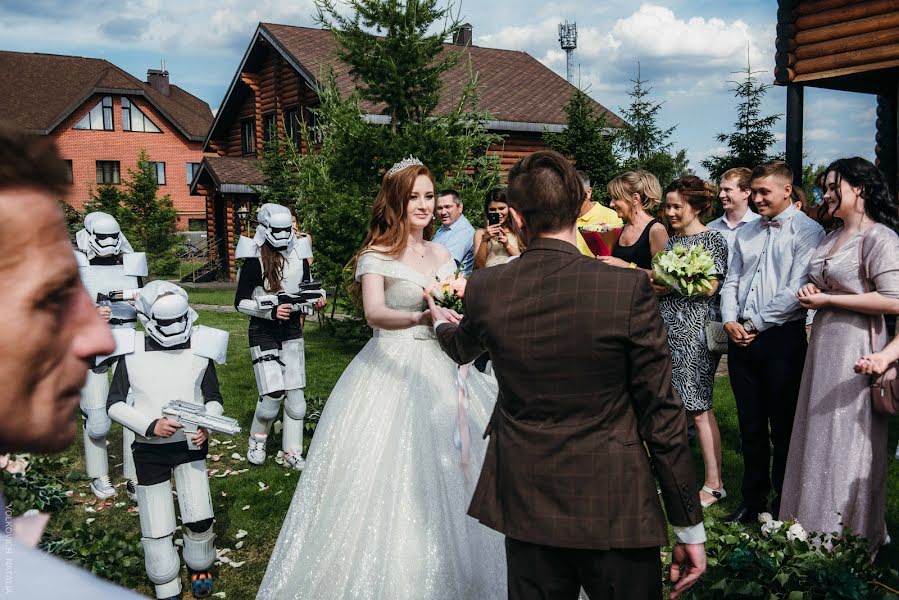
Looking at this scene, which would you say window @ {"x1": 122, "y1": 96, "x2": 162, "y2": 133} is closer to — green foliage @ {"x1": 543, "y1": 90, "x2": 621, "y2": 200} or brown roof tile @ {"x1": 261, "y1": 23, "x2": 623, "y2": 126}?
brown roof tile @ {"x1": 261, "y1": 23, "x2": 623, "y2": 126}

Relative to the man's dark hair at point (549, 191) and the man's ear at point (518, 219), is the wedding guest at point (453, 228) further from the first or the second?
the man's dark hair at point (549, 191)

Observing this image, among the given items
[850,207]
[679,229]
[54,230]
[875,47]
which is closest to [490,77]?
[875,47]

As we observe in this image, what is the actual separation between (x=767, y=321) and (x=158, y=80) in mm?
53538

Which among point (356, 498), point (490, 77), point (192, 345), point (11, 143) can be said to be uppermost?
point (490, 77)

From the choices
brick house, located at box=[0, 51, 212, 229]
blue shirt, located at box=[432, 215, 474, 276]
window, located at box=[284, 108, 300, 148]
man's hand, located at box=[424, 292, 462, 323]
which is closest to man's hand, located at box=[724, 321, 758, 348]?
man's hand, located at box=[424, 292, 462, 323]

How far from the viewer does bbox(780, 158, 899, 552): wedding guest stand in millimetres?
4621

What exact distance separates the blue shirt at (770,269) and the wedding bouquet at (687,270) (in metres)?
0.24

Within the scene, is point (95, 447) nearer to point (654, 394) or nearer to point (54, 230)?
point (654, 394)

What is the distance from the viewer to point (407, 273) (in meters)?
4.76

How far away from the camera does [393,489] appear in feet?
14.3

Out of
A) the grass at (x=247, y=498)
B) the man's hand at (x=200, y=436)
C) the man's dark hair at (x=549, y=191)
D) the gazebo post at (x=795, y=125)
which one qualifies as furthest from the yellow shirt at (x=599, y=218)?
the gazebo post at (x=795, y=125)

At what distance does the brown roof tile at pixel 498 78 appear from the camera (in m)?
23.8

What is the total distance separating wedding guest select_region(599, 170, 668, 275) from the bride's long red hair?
6.99ft

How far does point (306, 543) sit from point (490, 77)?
23.8 meters
